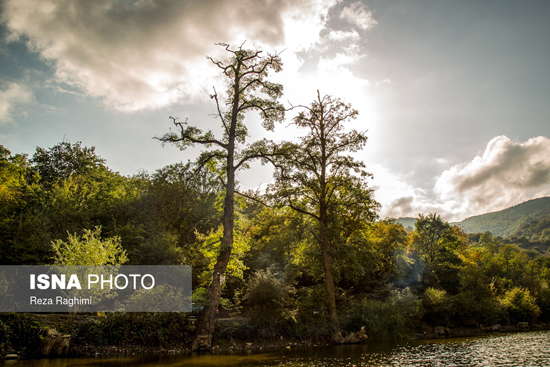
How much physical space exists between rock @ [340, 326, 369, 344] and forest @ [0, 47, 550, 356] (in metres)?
0.86

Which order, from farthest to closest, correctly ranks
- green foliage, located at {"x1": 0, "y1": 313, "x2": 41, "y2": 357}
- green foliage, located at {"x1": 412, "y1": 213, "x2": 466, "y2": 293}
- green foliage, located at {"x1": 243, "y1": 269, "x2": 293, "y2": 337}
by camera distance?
1. green foliage, located at {"x1": 412, "y1": 213, "x2": 466, "y2": 293}
2. green foliage, located at {"x1": 243, "y1": 269, "x2": 293, "y2": 337}
3. green foliage, located at {"x1": 0, "y1": 313, "x2": 41, "y2": 357}

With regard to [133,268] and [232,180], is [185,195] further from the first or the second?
[232,180]

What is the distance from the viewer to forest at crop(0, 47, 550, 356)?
1947 cm

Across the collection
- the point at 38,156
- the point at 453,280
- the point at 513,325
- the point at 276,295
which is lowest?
the point at 513,325

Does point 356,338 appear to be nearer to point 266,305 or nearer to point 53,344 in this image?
point 266,305

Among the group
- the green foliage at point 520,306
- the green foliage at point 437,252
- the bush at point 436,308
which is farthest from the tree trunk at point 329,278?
the green foliage at point 520,306

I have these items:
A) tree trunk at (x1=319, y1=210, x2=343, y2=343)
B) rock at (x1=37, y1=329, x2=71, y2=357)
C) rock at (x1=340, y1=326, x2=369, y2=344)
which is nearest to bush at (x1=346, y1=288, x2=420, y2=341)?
rock at (x1=340, y1=326, x2=369, y2=344)

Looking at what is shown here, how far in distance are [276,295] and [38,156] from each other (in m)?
33.4

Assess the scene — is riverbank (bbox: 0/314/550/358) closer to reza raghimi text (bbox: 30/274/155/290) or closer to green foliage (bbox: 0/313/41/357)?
green foliage (bbox: 0/313/41/357)

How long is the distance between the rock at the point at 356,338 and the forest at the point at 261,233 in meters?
0.86

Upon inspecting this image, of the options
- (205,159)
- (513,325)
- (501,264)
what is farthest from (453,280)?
(501,264)

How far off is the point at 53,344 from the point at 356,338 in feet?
54.6

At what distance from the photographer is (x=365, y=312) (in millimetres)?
21562

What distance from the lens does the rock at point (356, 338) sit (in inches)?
780
